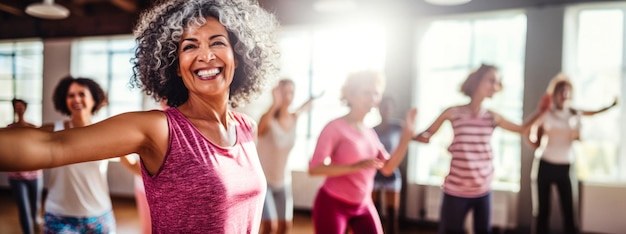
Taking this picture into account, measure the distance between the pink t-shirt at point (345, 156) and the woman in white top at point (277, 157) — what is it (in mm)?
935

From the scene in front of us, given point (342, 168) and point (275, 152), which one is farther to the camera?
point (275, 152)

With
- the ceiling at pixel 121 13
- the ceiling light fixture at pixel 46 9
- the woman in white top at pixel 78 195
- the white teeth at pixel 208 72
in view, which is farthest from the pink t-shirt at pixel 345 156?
the ceiling light fixture at pixel 46 9

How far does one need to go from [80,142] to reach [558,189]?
12.8ft

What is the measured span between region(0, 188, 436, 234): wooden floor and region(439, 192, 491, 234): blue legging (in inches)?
87.9

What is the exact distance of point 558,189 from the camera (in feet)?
12.2

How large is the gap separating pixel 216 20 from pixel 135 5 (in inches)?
257

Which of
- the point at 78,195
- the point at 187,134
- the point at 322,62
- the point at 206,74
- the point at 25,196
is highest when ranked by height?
the point at 322,62

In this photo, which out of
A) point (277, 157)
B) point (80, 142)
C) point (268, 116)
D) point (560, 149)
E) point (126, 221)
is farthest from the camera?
point (126, 221)

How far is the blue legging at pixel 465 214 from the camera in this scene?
106 inches

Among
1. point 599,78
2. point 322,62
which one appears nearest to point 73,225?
point 322,62

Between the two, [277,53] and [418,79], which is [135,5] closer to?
[418,79]

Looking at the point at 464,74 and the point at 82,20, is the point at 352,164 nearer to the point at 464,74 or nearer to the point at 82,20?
the point at 464,74

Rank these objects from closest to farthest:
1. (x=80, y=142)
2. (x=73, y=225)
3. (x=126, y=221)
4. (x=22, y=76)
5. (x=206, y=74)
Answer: (x=80, y=142) → (x=206, y=74) → (x=73, y=225) → (x=126, y=221) → (x=22, y=76)

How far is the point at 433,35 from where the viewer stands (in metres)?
5.28
